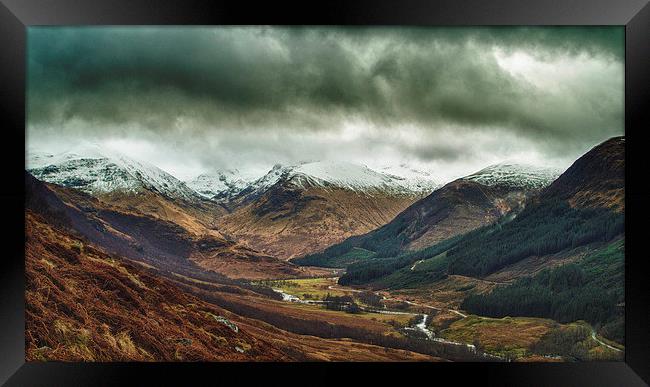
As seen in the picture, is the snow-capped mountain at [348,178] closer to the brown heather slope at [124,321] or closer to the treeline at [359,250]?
the treeline at [359,250]

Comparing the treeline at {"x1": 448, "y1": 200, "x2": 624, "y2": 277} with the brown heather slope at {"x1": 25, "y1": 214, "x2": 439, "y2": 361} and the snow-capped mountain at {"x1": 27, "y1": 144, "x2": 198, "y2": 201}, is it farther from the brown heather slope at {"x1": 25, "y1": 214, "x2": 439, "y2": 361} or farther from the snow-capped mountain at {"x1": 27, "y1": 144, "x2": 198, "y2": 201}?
the snow-capped mountain at {"x1": 27, "y1": 144, "x2": 198, "y2": 201}

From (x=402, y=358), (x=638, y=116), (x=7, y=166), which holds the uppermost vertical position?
(x=638, y=116)

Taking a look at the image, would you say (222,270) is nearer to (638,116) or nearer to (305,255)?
(305,255)

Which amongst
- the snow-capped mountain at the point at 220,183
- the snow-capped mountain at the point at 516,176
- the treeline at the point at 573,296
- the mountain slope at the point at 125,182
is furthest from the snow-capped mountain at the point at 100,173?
the treeline at the point at 573,296

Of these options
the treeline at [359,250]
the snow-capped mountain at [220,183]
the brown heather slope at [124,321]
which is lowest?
the brown heather slope at [124,321]

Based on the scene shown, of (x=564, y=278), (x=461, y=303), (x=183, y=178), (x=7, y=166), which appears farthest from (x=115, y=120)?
(x=564, y=278)

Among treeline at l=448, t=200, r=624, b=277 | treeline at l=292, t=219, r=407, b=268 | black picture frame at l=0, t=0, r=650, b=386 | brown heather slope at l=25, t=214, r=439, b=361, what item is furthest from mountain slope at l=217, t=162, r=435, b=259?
black picture frame at l=0, t=0, r=650, b=386
